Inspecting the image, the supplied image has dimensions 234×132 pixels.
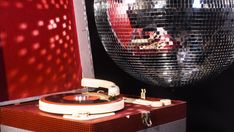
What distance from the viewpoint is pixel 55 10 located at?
1.51 metres

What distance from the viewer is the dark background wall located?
136 centimetres

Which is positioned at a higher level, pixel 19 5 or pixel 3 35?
pixel 19 5

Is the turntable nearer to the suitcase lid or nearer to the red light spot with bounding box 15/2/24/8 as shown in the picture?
the suitcase lid

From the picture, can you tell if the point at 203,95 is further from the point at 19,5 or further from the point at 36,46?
the point at 19,5

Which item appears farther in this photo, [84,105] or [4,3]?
[4,3]

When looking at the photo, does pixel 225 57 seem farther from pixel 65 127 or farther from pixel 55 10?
pixel 55 10

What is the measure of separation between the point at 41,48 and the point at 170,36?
0.74 metres

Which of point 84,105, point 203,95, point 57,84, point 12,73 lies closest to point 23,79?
point 12,73

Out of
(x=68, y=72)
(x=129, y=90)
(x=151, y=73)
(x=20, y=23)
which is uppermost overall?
(x=20, y=23)

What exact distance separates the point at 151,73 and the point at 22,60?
0.63 m

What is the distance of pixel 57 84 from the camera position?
1.50 m

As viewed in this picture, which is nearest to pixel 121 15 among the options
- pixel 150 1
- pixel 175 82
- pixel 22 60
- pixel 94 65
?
pixel 150 1

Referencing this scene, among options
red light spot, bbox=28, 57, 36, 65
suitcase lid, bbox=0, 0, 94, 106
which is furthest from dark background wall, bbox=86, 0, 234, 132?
red light spot, bbox=28, 57, 36, 65

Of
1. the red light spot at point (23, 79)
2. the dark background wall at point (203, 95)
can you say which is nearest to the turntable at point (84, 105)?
the red light spot at point (23, 79)
